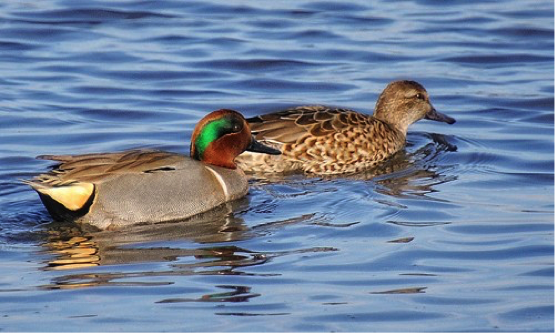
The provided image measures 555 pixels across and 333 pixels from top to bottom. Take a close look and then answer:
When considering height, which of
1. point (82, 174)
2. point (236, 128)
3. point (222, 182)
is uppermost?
point (236, 128)

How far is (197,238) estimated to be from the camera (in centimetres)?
841

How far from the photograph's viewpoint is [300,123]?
10.7 meters

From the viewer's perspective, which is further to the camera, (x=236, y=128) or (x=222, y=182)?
(x=236, y=128)

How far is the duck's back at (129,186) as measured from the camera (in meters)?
8.56

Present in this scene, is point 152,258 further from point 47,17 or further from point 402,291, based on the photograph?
point 47,17

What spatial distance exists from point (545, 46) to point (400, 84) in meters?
4.55

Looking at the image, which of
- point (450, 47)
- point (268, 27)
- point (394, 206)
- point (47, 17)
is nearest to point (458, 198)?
point (394, 206)

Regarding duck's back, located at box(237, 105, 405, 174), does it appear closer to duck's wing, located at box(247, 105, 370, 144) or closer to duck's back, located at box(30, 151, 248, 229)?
duck's wing, located at box(247, 105, 370, 144)

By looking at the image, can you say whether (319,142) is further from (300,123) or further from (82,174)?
(82,174)

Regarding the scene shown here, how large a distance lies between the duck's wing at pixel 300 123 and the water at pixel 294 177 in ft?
1.41

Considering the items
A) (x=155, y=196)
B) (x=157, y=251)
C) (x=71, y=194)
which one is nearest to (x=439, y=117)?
(x=155, y=196)

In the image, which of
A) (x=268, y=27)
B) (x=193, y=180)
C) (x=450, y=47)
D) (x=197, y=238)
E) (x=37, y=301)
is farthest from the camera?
(x=268, y=27)

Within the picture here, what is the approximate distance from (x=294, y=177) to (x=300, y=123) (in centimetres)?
52

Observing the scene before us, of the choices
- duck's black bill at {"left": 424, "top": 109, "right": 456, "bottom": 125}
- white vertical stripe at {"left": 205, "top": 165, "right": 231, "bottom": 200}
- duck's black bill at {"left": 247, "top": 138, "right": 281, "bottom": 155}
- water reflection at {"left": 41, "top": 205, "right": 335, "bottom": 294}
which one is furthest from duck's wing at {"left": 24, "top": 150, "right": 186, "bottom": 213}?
duck's black bill at {"left": 424, "top": 109, "right": 456, "bottom": 125}
